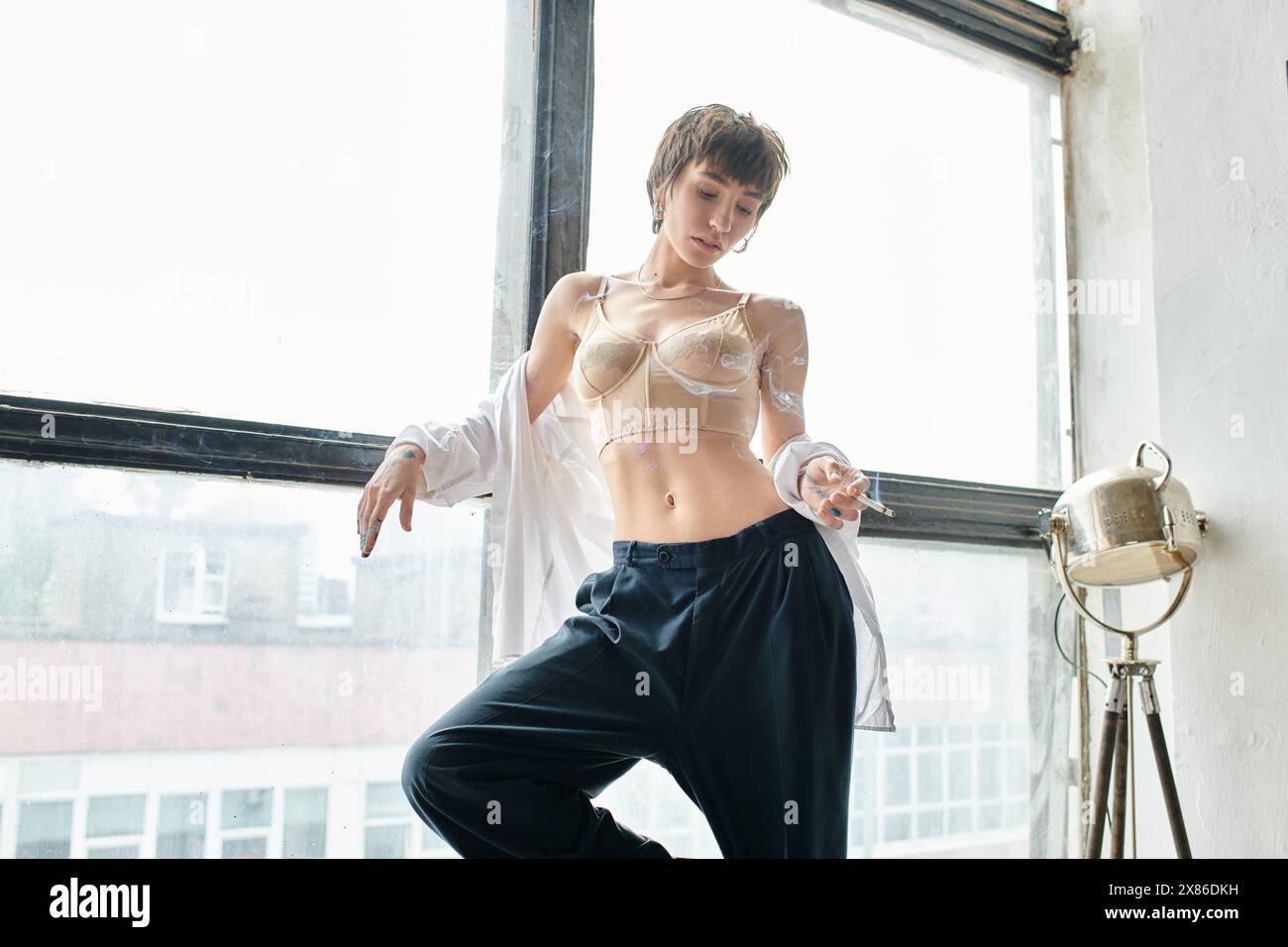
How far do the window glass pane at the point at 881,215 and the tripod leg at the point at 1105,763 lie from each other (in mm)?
711

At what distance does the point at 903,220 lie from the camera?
2.71 meters

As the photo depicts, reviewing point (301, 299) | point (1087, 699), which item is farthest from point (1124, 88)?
point (301, 299)

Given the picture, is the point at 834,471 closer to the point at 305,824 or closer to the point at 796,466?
the point at 796,466

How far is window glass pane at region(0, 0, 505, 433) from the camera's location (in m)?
1.77

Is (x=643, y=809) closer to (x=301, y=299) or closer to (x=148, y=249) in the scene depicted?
(x=301, y=299)

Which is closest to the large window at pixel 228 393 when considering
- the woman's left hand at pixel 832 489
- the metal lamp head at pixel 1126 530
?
the woman's left hand at pixel 832 489

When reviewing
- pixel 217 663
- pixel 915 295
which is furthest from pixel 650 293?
pixel 915 295

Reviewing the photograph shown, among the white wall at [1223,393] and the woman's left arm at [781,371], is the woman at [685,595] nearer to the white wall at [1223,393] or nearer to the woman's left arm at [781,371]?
the woman's left arm at [781,371]

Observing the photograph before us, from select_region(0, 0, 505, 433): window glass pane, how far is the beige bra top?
40 centimetres

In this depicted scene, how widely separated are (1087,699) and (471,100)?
2029 millimetres

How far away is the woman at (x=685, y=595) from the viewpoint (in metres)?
1.55

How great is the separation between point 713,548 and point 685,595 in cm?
9

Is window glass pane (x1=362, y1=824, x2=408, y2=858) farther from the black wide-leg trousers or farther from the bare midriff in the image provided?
the bare midriff

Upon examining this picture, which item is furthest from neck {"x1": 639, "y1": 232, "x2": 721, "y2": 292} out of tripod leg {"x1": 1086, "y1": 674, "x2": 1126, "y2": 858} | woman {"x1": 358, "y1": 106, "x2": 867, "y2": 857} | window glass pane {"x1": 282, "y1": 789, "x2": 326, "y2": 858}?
tripod leg {"x1": 1086, "y1": 674, "x2": 1126, "y2": 858}
